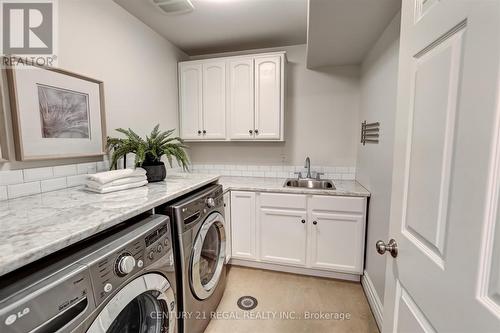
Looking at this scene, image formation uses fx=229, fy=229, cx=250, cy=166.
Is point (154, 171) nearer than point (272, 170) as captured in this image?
Yes

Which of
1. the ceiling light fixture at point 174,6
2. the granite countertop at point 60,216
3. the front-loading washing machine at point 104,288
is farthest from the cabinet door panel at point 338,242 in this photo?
the ceiling light fixture at point 174,6

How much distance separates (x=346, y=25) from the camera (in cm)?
159

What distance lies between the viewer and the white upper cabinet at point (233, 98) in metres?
2.39

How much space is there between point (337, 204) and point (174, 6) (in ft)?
6.96

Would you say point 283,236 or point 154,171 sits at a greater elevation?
point 154,171

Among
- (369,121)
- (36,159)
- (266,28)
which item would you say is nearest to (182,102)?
(266,28)

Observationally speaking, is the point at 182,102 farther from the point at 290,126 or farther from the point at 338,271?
the point at 338,271

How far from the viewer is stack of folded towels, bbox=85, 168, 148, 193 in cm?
129

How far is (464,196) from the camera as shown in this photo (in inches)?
19.0

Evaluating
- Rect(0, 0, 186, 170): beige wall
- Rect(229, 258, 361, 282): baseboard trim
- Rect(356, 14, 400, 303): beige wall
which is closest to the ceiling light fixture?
Rect(0, 0, 186, 170): beige wall

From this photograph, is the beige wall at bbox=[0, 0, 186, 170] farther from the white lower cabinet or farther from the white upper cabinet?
the white lower cabinet

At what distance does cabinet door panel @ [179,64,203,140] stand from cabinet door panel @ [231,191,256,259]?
923mm

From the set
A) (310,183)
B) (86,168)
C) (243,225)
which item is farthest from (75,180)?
(310,183)

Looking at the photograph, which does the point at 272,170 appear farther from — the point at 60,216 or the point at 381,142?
the point at 60,216
